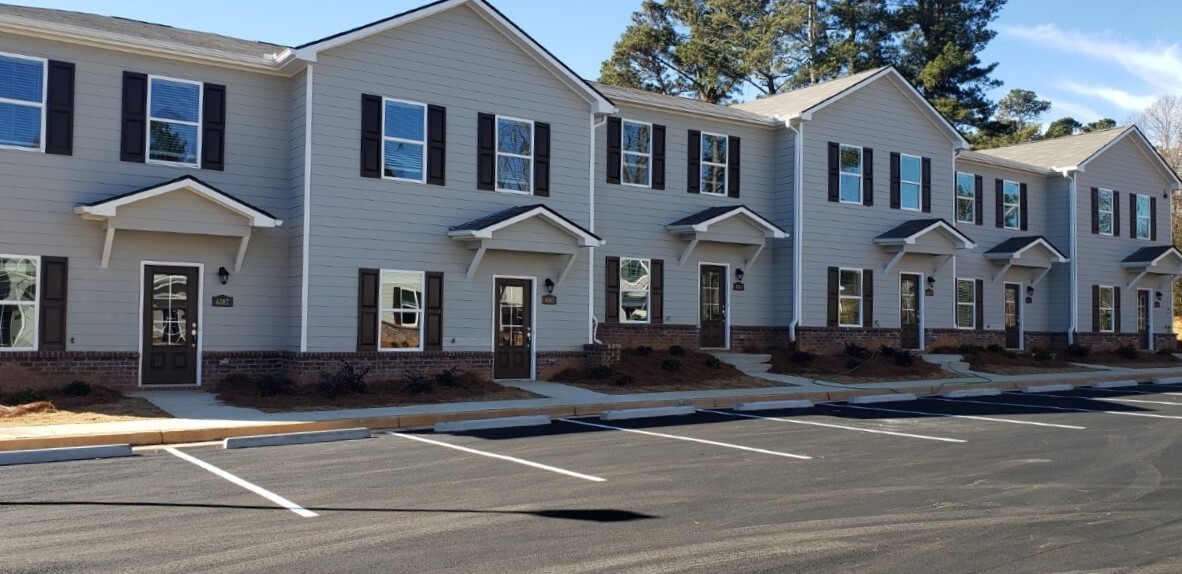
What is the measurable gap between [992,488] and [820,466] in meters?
1.86

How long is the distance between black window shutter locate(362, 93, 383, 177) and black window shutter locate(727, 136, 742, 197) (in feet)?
31.8

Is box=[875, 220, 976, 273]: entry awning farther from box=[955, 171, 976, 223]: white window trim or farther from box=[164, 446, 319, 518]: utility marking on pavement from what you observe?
box=[164, 446, 319, 518]: utility marking on pavement

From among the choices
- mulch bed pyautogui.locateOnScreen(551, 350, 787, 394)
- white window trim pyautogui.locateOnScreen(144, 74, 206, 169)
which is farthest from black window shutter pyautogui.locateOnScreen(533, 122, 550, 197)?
white window trim pyautogui.locateOnScreen(144, 74, 206, 169)

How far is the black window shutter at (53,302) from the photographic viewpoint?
54.1 feet

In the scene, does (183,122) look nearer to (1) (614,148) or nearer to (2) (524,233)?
(2) (524,233)

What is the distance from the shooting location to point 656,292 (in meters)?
23.8

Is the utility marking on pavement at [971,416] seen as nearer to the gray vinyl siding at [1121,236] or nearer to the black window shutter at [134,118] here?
the black window shutter at [134,118]

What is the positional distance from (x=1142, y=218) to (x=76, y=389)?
3328 centimetres

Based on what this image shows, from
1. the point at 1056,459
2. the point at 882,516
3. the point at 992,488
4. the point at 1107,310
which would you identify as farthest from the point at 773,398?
the point at 1107,310

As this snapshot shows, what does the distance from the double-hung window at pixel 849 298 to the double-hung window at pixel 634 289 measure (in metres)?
5.73

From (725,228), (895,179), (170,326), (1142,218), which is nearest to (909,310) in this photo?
(895,179)

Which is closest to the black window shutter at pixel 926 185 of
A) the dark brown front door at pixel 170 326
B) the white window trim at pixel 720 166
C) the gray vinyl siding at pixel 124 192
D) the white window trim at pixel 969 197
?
the white window trim at pixel 969 197

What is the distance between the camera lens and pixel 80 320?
16859 mm

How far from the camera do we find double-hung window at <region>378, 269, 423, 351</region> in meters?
19.0
